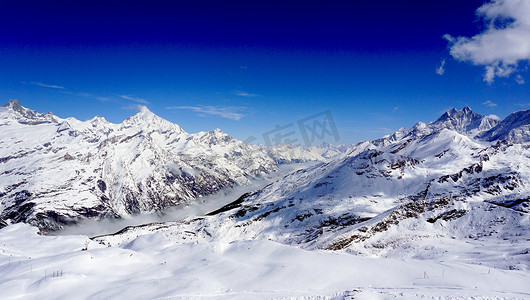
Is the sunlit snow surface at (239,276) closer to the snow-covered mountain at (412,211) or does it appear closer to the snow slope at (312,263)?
the snow slope at (312,263)

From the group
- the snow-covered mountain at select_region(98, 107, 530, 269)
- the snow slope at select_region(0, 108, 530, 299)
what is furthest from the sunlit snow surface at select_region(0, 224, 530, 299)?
the snow-covered mountain at select_region(98, 107, 530, 269)

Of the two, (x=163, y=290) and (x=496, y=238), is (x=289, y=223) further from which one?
(x=163, y=290)

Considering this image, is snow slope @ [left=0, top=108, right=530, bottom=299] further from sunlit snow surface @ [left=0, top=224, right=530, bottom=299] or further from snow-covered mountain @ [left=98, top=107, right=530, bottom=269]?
snow-covered mountain @ [left=98, top=107, right=530, bottom=269]

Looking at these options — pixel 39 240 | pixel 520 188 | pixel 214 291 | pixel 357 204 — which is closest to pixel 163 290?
pixel 214 291

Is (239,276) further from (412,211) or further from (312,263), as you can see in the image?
(412,211)

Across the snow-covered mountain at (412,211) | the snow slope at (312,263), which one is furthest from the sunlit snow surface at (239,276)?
the snow-covered mountain at (412,211)

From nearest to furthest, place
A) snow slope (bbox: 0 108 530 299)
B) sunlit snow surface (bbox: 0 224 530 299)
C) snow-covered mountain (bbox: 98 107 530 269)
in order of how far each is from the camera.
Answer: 1. sunlit snow surface (bbox: 0 224 530 299)
2. snow slope (bbox: 0 108 530 299)
3. snow-covered mountain (bbox: 98 107 530 269)

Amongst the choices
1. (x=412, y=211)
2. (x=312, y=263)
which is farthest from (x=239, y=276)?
(x=412, y=211)
